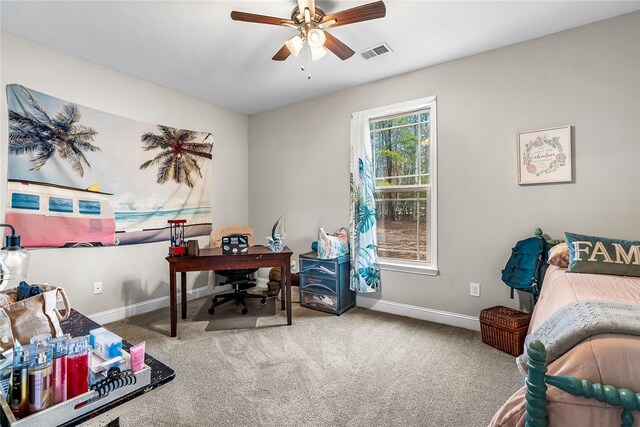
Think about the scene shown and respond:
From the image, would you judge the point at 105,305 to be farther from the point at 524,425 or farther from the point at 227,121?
the point at 524,425

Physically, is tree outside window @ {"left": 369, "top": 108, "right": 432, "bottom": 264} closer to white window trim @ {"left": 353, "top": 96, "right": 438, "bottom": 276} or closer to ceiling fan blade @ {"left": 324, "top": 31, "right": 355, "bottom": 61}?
white window trim @ {"left": 353, "top": 96, "right": 438, "bottom": 276}

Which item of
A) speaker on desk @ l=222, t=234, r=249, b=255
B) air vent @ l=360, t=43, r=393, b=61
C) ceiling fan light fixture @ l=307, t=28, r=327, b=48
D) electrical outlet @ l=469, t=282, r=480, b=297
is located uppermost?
air vent @ l=360, t=43, r=393, b=61

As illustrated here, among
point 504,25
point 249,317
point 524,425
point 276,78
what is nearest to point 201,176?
point 276,78

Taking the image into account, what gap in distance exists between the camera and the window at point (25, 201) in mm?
2450

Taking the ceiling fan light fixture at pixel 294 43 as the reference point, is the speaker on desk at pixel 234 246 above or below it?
below

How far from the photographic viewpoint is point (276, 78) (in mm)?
3242

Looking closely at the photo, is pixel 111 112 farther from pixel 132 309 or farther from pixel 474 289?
pixel 474 289

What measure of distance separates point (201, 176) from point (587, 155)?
3.96 meters

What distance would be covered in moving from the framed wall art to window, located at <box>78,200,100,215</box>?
3.97 metres

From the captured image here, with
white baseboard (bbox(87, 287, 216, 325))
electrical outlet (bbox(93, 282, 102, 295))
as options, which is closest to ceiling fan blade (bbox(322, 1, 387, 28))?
electrical outlet (bbox(93, 282, 102, 295))

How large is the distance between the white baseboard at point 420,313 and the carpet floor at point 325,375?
100 mm

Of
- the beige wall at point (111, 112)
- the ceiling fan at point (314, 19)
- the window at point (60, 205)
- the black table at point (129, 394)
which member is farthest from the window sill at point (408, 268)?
the window at point (60, 205)

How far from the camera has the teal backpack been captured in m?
2.30

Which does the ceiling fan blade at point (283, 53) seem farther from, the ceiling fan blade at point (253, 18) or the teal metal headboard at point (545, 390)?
the teal metal headboard at point (545, 390)
